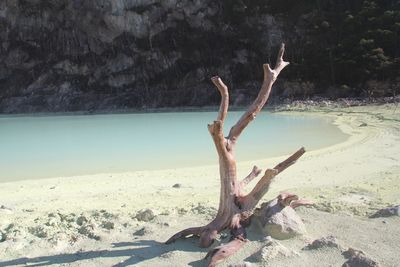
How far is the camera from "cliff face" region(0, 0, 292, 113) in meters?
39.6

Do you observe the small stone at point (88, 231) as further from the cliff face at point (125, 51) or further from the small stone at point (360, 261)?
the cliff face at point (125, 51)

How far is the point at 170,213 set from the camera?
18.4 ft

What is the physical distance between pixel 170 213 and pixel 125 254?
1.40 m

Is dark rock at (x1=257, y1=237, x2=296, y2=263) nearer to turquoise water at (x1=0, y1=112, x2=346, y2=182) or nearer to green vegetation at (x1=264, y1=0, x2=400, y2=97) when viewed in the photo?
turquoise water at (x1=0, y1=112, x2=346, y2=182)

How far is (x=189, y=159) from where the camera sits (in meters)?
12.1

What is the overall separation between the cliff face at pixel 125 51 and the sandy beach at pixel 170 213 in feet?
90.6

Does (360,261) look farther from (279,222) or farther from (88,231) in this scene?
(88,231)

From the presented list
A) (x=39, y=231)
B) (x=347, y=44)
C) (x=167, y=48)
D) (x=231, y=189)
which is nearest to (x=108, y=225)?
(x=39, y=231)

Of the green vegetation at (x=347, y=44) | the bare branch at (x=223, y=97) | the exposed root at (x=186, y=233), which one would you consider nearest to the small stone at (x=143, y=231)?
the exposed root at (x=186, y=233)


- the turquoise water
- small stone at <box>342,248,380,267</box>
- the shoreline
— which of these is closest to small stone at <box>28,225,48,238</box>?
small stone at <box>342,248,380,267</box>

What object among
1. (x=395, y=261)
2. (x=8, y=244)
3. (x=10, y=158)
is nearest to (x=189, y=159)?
(x=10, y=158)

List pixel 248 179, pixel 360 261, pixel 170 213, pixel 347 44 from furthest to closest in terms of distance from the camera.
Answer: pixel 347 44
pixel 170 213
pixel 248 179
pixel 360 261

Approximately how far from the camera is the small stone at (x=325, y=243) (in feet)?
13.2

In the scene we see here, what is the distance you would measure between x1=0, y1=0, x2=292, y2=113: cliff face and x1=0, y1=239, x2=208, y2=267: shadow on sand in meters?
32.5
